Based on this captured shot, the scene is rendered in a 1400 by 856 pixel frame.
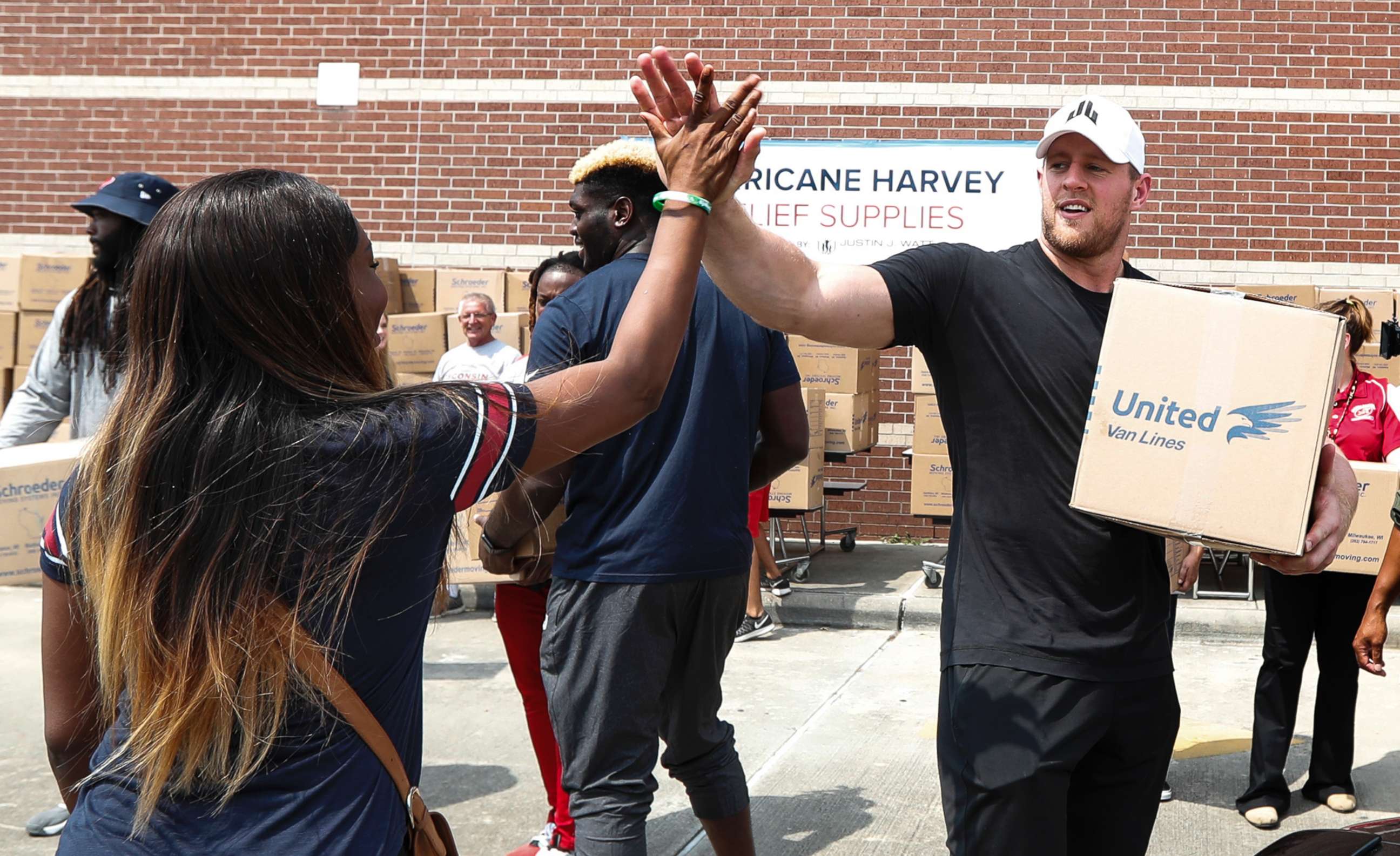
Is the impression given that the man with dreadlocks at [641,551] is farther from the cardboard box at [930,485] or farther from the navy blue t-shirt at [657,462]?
the cardboard box at [930,485]

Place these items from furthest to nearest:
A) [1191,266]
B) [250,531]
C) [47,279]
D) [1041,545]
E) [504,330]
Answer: [1191,266], [47,279], [504,330], [1041,545], [250,531]

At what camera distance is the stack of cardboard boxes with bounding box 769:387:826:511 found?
28.7 feet

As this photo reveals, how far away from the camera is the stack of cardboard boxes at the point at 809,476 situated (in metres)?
8.73

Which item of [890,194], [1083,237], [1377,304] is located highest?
[890,194]

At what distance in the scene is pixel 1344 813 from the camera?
498cm

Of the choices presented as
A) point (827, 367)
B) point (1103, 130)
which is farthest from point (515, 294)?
point (1103, 130)

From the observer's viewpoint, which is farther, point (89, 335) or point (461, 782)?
point (461, 782)

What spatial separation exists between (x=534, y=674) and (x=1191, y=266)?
7.84 metres

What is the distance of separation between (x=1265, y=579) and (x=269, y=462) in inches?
184

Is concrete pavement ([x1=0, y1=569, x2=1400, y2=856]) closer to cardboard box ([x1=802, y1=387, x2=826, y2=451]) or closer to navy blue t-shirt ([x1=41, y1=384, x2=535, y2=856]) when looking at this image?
cardboard box ([x1=802, y1=387, x2=826, y2=451])

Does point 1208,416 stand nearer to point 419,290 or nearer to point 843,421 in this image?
point 843,421

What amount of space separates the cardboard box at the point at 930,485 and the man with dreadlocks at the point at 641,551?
5391mm

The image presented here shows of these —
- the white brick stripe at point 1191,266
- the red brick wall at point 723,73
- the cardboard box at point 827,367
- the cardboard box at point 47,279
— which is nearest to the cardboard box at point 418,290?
the white brick stripe at point 1191,266

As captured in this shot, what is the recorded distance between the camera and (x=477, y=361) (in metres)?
8.43
